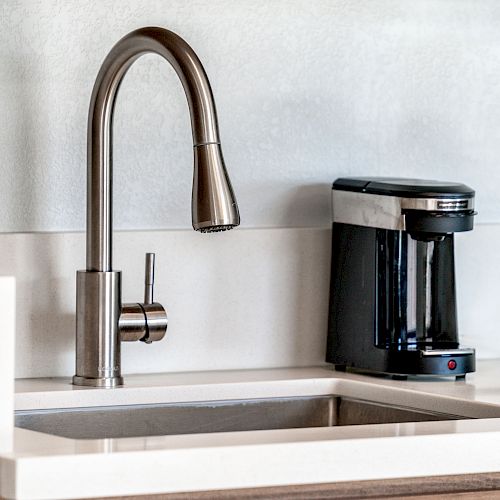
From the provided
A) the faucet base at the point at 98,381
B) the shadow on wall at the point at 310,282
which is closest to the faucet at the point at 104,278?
the faucet base at the point at 98,381

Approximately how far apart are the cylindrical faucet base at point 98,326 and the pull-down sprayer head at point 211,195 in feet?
0.59

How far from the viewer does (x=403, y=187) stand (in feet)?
5.12

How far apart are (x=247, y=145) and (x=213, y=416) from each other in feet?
1.35

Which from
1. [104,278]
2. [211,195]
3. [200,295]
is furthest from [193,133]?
[200,295]

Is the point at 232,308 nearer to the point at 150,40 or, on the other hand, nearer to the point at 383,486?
the point at 150,40

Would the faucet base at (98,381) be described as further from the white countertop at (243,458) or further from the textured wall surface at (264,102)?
the textured wall surface at (264,102)

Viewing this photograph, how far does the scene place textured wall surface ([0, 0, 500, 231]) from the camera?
5.15ft

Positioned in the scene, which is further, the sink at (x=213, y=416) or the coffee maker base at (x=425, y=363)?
the coffee maker base at (x=425, y=363)

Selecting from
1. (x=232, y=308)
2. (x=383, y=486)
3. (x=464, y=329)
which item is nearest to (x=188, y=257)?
(x=232, y=308)

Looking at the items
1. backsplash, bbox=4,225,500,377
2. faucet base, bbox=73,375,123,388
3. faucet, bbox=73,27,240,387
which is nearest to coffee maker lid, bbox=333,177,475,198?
backsplash, bbox=4,225,500,377

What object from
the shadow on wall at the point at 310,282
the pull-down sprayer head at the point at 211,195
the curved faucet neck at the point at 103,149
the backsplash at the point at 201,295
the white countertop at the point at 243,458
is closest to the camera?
the white countertop at the point at 243,458

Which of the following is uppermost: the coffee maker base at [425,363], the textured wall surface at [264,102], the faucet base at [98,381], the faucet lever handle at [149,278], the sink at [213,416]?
the textured wall surface at [264,102]

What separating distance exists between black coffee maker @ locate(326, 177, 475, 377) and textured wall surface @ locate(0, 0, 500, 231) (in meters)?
0.11

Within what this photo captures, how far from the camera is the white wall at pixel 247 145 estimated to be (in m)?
1.57
